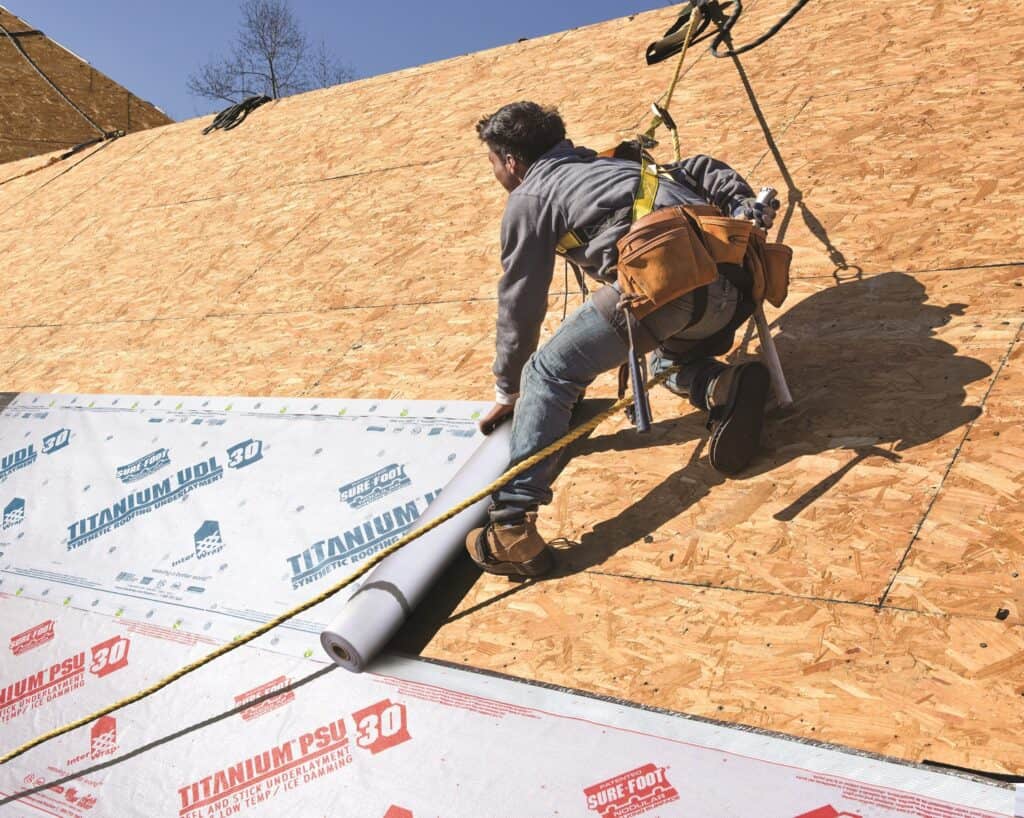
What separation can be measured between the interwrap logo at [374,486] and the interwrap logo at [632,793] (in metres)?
1.57

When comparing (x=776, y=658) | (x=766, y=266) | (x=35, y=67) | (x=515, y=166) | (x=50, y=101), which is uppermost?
(x=35, y=67)

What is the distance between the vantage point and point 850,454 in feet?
9.31

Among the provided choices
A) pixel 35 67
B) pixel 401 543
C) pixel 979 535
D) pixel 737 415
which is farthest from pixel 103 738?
pixel 35 67

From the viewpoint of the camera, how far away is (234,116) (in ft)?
30.1

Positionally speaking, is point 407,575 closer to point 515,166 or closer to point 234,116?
point 515,166

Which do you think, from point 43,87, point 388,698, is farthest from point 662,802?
point 43,87

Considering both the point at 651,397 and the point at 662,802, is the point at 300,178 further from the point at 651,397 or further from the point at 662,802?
the point at 662,802

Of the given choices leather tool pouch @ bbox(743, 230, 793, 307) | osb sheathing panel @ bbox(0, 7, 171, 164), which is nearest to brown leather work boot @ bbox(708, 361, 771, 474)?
leather tool pouch @ bbox(743, 230, 793, 307)

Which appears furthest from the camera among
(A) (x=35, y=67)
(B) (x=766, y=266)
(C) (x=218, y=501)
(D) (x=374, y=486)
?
(A) (x=35, y=67)

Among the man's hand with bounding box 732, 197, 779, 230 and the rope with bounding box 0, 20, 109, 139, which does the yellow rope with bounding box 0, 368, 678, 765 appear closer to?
the man's hand with bounding box 732, 197, 779, 230

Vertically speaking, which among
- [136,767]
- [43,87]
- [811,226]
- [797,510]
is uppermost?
[43,87]

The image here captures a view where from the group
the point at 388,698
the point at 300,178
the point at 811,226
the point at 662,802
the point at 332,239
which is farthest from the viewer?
A: the point at 300,178

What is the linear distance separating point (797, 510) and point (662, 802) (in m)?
1.02

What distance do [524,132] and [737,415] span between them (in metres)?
1.14
